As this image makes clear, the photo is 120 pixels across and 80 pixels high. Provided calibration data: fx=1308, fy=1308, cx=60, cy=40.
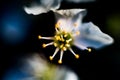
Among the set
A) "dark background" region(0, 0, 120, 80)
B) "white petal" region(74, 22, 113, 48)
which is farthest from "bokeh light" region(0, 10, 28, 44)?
"white petal" region(74, 22, 113, 48)

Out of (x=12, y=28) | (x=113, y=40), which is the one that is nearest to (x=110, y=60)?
(x=113, y=40)

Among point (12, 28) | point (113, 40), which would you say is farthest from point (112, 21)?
point (12, 28)

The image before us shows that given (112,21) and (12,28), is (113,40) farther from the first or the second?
(12,28)

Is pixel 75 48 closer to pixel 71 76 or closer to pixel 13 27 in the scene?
pixel 71 76

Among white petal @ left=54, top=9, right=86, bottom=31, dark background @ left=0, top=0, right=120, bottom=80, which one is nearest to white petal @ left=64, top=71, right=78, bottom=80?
dark background @ left=0, top=0, right=120, bottom=80

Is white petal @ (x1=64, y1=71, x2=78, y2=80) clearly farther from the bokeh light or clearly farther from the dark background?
the bokeh light

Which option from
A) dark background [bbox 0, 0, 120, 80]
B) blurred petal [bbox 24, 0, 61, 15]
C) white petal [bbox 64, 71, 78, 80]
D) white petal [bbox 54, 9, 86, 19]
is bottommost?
white petal [bbox 64, 71, 78, 80]

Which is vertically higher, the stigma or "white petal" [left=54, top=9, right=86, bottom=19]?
"white petal" [left=54, top=9, right=86, bottom=19]

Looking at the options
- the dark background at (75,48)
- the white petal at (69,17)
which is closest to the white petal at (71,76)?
the dark background at (75,48)
